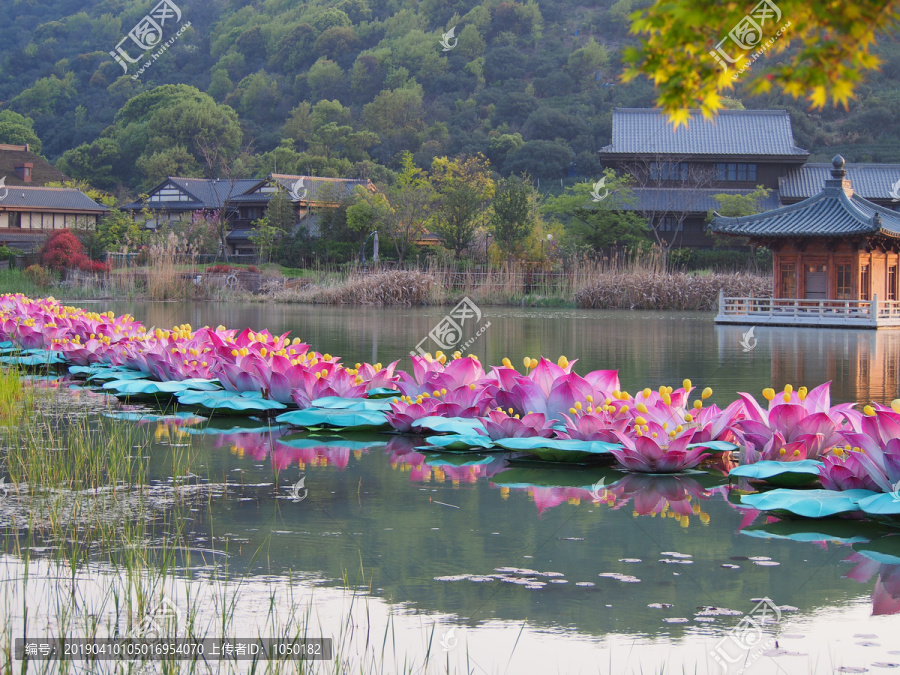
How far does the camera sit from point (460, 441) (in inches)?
202

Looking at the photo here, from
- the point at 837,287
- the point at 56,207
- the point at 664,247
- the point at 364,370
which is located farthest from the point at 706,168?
the point at 364,370

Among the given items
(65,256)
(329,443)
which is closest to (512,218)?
(65,256)

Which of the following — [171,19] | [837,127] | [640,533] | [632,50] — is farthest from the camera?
[171,19]

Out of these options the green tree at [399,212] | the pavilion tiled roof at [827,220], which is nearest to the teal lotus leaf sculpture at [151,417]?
the pavilion tiled roof at [827,220]

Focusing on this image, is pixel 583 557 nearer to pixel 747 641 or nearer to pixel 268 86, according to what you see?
pixel 747 641

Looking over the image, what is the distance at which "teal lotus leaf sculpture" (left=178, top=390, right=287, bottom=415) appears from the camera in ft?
20.2

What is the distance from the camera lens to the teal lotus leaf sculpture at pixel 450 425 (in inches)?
210

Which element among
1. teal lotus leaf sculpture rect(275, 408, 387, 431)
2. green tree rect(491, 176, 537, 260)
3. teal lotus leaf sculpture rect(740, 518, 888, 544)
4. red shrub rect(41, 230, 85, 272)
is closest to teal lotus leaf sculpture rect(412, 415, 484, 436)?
teal lotus leaf sculpture rect(275, 408, 387, 431)

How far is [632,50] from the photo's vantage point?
6.01ft

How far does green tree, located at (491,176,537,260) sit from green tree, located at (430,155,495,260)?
137 cm

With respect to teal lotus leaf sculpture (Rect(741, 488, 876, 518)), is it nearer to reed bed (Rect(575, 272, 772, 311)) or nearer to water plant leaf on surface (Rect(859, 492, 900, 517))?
water plant leaf on surface (Rect(859, 492, 900, 517))

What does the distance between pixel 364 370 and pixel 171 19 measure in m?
87.1

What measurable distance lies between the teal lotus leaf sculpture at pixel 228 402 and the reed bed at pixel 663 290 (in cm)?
1802

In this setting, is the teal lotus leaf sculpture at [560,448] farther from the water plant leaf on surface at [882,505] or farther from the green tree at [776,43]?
the green tree at [776,43]
